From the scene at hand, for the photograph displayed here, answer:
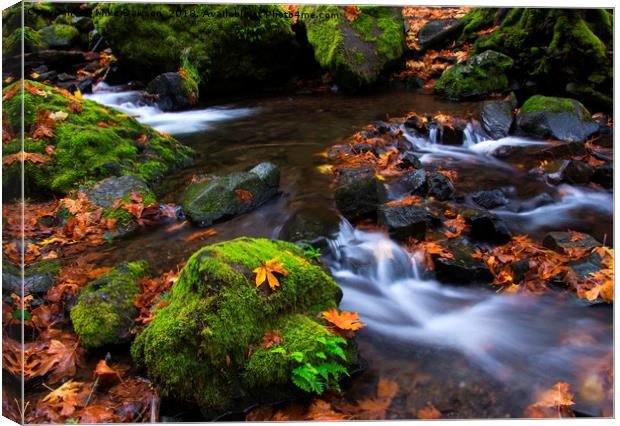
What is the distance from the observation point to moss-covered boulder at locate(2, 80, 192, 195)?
5.98 m

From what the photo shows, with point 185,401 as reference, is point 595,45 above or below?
above

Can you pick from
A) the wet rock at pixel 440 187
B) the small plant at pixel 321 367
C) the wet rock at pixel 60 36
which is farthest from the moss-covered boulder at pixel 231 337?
the wet rock at pixel 60 36

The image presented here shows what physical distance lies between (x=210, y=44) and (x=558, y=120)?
285 inches

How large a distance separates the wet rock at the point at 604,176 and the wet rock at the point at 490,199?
1195 mm

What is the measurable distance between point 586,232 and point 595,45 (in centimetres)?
497

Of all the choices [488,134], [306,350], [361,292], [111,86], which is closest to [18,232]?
[306,350]

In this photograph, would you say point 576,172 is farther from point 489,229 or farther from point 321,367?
point 321,367

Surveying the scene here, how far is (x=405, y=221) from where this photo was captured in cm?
492

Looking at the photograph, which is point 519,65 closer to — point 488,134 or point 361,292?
point 488,134

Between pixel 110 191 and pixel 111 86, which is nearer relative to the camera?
pixel 110 191

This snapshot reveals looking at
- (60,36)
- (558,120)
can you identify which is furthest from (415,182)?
(60,36)

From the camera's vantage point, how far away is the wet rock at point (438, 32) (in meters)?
11.3

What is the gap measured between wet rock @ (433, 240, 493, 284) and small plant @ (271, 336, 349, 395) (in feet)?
5.41

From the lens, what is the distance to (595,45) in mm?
8430
